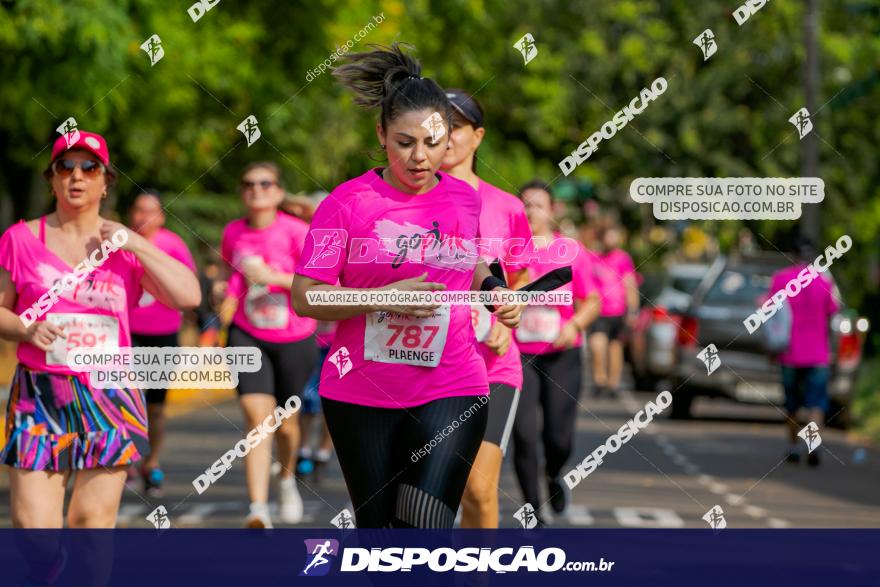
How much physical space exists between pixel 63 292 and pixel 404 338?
1310 millimetres

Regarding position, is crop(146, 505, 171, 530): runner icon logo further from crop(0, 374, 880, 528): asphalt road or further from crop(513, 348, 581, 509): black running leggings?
crop(513, 348, 581, 509): black running leggings

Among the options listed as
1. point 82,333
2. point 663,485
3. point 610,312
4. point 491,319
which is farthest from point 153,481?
point 610,312

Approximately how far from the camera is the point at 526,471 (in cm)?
1014

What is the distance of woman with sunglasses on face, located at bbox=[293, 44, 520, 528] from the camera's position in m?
5.96

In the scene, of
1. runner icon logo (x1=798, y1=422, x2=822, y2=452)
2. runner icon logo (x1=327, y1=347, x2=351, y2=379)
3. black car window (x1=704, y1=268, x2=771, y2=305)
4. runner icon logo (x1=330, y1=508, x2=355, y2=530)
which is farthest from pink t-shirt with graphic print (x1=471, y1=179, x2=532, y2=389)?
black car window (x1=704, y1=268, x2=771, y2=305)

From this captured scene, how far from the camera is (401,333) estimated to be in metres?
6.03

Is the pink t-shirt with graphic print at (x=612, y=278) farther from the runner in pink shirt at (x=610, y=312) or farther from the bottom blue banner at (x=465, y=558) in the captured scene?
the bottom blue banner at (x=465, y=558)

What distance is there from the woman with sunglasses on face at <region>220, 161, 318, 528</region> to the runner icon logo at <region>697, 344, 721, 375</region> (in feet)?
28.2

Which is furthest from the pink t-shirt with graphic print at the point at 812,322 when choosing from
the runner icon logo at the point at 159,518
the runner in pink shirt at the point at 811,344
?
the runner icon logo at the point at 159,518

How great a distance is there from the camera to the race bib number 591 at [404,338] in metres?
6.02

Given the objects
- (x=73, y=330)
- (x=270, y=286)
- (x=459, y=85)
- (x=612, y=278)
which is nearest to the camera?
(x=73, y=330)

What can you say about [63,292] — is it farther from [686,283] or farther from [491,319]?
[686,283]

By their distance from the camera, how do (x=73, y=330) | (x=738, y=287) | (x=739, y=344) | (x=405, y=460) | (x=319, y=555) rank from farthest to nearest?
(x=738, y=287) < (x=739, y=344) < (x=73, y=330) < (x=319, y=555) < (x=405, y=460)

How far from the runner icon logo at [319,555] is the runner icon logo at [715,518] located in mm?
5109
